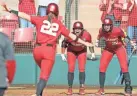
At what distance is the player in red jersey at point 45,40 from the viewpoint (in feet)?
31.8

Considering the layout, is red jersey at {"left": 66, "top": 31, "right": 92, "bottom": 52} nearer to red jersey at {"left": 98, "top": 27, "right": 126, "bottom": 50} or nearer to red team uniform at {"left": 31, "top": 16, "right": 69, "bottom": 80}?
red jersey at {"left": 98, "top": 27, "right": 126, "bottom": 50}

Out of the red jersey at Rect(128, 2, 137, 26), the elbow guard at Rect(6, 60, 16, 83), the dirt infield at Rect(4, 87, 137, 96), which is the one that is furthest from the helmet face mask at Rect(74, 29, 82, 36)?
the elbow guard at Rect(6, 60, 16, 83)

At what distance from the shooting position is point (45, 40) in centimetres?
991

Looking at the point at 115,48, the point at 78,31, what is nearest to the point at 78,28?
the point at 78,31

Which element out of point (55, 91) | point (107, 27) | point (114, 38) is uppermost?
point (107, 27)

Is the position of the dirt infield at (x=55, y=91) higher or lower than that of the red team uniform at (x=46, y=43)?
lower

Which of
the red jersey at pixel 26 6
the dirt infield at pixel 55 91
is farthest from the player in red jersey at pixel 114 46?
the red jersey at pixel 26 6

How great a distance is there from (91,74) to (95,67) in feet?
0.74

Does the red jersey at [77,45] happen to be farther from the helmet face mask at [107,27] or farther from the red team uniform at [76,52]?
the helmet face mask at [107,27]

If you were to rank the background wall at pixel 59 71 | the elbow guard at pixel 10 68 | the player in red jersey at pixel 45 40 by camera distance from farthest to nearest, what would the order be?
the background wall at pixel 59 71, the player in red jersey at pixel 45 40, the elbow guard at pixel 10 68

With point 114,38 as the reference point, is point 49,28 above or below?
above

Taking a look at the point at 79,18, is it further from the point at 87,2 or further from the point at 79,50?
the point at 79,50

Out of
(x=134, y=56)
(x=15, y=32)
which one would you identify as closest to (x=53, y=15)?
(x=15, y=32)

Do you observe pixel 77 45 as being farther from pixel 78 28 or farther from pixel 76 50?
pixel 78 28
